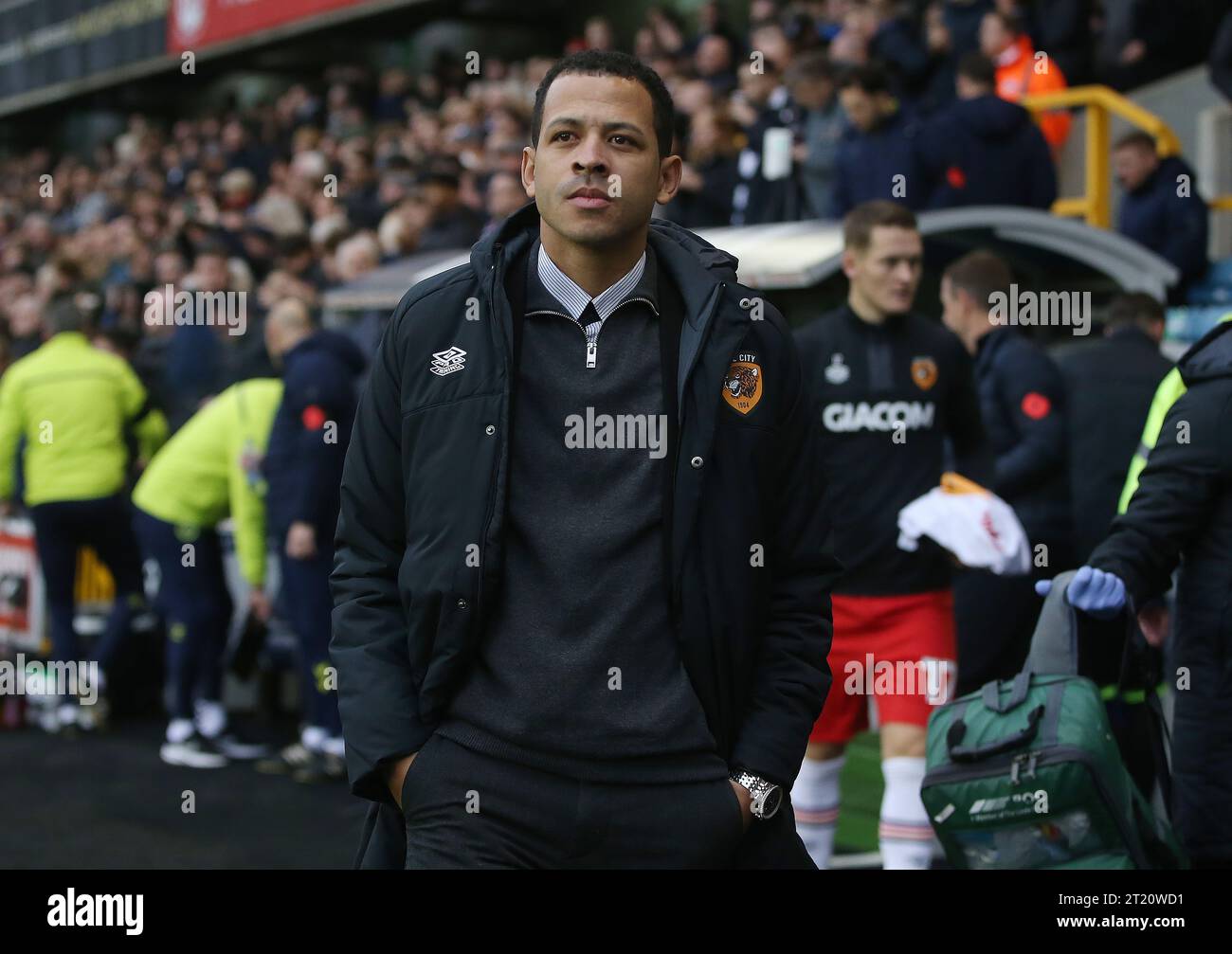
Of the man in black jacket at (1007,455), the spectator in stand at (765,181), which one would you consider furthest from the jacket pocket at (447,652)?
the spectator in stand at (765,181)

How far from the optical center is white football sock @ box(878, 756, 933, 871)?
534 cm

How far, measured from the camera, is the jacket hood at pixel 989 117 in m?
8.72

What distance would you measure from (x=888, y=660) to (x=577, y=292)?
2.68 m

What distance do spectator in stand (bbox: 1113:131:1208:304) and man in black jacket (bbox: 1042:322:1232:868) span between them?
577cm

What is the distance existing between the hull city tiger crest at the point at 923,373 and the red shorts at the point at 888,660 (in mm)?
644

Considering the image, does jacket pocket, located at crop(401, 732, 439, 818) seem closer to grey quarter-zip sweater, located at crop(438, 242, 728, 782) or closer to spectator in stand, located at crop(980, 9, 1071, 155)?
grey quarter-zip sweater, located at crop(438, 242, 728, 782)

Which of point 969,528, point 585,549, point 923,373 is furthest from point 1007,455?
point 585,549

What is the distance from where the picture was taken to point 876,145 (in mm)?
8945

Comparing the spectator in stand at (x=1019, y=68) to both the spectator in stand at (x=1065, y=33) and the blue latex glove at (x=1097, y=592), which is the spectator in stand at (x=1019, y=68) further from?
the blue latex glove at (x=1097, y=592)

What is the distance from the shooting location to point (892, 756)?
17.7 feet
